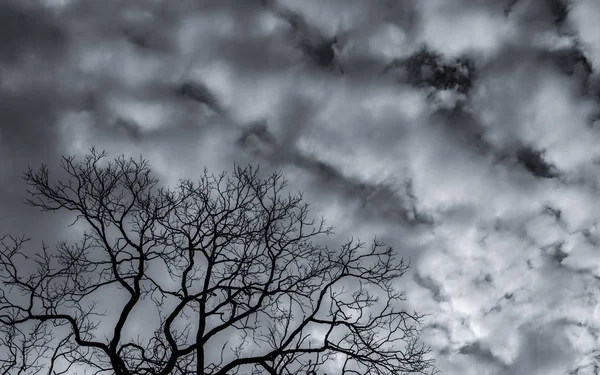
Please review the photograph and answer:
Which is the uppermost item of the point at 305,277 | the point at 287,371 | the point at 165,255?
the point at 165,255

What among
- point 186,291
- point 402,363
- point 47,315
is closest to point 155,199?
point 186,291

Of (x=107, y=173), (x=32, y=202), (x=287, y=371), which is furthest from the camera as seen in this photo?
(x=107, y=173)

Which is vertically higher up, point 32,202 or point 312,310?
point 32,202

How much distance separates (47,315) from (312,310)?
4.81m

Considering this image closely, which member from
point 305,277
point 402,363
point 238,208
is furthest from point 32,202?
point 402,363

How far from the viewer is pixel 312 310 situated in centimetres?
771

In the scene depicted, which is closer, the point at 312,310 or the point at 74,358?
the point at 74,358

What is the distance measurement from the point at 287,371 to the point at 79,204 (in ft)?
16.7

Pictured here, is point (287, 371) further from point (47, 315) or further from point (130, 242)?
point (47, 315)

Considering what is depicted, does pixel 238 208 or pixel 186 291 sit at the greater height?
pixel 238 208

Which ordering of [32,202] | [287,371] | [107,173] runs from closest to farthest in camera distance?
1. [287,371]
2. [32,202]
3. [107,173]

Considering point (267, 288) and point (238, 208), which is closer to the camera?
point (267, 288)

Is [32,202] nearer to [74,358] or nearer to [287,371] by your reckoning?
[74,358]

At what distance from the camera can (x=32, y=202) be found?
731 cm
